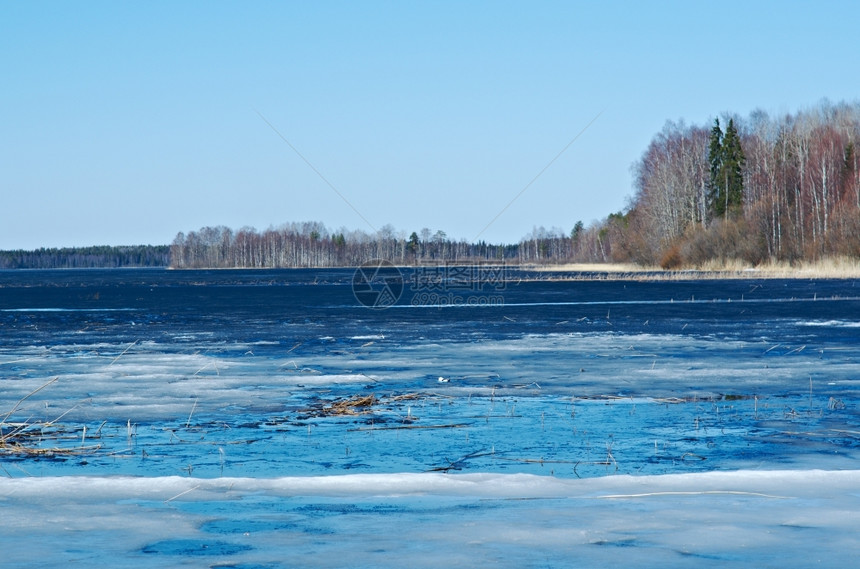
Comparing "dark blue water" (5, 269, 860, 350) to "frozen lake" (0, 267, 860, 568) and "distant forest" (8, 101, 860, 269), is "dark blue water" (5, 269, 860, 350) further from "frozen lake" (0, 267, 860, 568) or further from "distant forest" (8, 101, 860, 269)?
"distant forest" (8, 101, 860, 269)

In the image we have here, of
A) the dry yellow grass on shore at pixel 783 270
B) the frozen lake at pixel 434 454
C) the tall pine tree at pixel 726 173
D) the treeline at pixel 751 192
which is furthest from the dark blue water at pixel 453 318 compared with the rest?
the tall pine tree at pixel 726 173

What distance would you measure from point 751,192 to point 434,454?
74.1 meters

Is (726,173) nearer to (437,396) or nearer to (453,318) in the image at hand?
(453,318)

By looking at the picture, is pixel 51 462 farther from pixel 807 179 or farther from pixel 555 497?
pixel 807 179

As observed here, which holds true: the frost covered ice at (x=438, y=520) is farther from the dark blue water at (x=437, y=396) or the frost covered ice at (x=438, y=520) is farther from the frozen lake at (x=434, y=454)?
the dark blue water at (x=437, y=396)

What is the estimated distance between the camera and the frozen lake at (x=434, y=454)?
4973mm

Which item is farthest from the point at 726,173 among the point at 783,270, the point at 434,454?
the point at 434,454

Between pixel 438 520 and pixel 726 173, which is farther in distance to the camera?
pixel 726 173

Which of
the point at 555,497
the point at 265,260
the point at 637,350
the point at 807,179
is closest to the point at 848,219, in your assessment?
the point at 807,179

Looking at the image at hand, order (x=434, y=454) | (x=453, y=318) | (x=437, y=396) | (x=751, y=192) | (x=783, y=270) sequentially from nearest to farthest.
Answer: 1. (x=434, y=454)
2. (x=437, y=396)
3. (x=453, y=318)
4. (x=783, y=270)
5. (x=751, y=192)

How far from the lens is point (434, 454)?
751cm

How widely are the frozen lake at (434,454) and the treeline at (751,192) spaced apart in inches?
1940

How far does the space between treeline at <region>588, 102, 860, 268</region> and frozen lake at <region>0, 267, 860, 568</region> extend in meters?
49.3

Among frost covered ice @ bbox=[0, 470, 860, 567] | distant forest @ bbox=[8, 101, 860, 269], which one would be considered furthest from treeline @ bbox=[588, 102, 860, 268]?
frost covered ice @ bbox=[0, 470, 860, 567]
